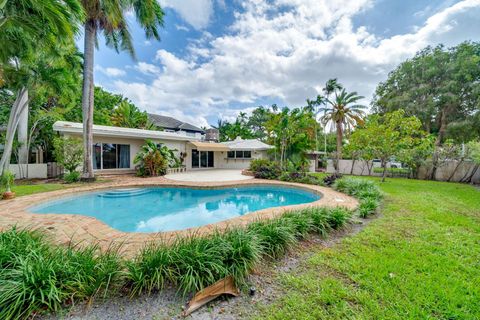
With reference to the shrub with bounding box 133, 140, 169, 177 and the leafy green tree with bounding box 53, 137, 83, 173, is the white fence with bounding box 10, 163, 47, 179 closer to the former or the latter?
the leafy green tree with bounding box 53, 137, 83, 173

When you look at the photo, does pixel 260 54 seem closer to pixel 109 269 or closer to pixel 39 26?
pixel 39 26

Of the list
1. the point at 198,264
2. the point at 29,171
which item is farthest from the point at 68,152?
the point at 198,264

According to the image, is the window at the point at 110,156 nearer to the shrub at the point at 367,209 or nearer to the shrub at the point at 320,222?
the shrub at the point at 320,222

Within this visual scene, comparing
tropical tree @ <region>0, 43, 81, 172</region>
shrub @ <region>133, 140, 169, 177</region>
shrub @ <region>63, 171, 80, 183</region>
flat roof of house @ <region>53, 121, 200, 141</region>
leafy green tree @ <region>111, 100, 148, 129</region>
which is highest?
leafy green tree @ <region>111, 100, 148, 129</region>

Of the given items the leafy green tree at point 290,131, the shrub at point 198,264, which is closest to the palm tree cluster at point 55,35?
the shrub at point 198,264

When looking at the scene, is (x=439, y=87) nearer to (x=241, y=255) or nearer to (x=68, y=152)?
(x=241, y=255)

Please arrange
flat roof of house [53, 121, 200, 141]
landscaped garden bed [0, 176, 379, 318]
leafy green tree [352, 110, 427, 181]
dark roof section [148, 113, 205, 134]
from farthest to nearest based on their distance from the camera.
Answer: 1. dark roof section [148, 113, 205, 134]
2. flat roof of house [53, 121, 200, 141]
3. leafy green tree [352, 110, 427, 181]
4. landscaped garden bed [0, 176, 379, 318]

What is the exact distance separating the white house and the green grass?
60.2ft

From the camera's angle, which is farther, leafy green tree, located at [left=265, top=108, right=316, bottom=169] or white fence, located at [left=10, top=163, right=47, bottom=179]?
leafy green tree, located at [left=265, top=108, right=316, bottom=169]

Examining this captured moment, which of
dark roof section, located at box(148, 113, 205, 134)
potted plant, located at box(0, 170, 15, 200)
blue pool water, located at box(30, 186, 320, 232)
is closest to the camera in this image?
blue pool water, located at box(30, 186, 320, 232)

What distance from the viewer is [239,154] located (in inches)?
1093

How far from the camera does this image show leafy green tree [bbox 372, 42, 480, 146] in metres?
21.3

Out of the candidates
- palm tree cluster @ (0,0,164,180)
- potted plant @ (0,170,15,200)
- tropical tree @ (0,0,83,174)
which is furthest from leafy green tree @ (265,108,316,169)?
potted plant @ (0,170,15,200)

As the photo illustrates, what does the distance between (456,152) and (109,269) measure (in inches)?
909
